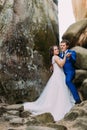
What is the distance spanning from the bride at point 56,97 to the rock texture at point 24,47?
75.4 inches

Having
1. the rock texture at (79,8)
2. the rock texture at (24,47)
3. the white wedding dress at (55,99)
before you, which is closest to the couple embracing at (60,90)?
the white wedding dress at (55,99)

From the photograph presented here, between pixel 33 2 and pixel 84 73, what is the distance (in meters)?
→ 3.56

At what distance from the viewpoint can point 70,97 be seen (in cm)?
870

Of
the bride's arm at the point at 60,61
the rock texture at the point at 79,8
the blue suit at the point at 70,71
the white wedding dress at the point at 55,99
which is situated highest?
the rock texture at the point at 79,8

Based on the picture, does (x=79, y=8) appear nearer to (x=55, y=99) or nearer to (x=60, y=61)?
(x=60, y=61)

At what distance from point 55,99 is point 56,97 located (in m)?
0.05

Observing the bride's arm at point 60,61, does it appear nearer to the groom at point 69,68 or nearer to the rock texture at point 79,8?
the groom at point 69,68

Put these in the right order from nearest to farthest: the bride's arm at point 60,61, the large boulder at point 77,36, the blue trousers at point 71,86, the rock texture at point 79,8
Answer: the blue trousers at point 71,86 → the bride's arm at point 60,61 → the large boulder at point 77,36 → the rock texture at point 79,8

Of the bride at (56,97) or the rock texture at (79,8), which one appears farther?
the rock texture at (79,8)

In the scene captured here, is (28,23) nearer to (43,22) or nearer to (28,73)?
(43,22)

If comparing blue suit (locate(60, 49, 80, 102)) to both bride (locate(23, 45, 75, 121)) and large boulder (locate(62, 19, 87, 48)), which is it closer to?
bride (locate(23, 45, 75, 121))

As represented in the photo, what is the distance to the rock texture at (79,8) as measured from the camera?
14.1 meters

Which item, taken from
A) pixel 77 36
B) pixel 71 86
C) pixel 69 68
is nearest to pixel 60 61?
pixel 69 68

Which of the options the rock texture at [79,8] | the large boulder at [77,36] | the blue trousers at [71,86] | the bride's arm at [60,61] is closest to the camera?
the blue trousers at [71,86]
